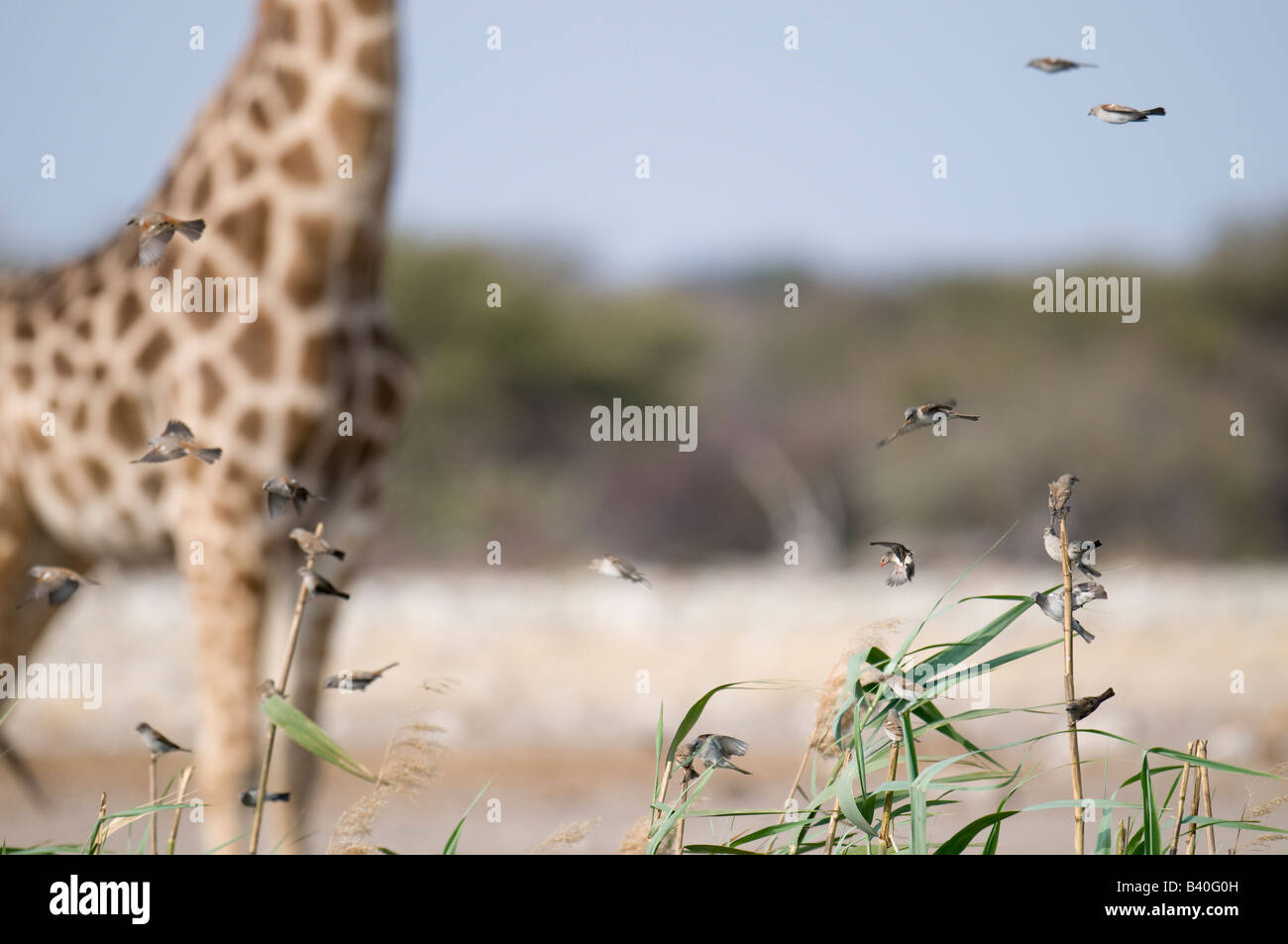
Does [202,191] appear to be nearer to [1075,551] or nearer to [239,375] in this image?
[239,375]

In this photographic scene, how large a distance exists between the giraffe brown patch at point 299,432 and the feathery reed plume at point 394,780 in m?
1.39

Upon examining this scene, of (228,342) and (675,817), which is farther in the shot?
(228,342)

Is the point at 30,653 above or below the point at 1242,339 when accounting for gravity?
below

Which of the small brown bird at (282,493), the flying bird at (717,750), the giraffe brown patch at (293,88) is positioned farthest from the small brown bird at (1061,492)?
the giraffe brown patch at (293,88)

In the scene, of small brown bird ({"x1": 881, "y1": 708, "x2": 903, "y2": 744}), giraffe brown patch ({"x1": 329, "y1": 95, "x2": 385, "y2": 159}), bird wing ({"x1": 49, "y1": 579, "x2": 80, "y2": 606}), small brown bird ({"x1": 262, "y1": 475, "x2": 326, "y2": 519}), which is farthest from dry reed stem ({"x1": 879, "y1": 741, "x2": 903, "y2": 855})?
giraffe brown patch ({"x1": 329, "y1": 95, "x2": 385, "y2": 159})

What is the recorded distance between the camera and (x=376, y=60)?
7.93ft

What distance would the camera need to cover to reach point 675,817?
920 millimetres

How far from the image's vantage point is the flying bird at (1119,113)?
3.19ft

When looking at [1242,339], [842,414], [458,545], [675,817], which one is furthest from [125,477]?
[1242,339]

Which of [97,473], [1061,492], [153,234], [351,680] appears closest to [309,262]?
[97,473]

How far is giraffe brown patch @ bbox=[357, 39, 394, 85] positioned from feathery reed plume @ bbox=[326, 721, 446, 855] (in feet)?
5.70

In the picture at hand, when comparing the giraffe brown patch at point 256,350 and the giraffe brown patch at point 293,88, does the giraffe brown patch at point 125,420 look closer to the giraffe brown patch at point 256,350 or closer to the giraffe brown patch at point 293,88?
the giraffe brown patch at point 256,350

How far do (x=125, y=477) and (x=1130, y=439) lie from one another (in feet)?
33.5

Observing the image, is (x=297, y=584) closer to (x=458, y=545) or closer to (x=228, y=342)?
(x=228, y=342)
